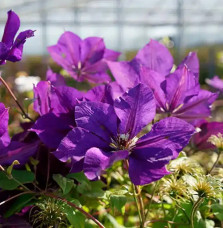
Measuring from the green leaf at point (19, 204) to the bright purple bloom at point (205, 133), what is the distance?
0.27 metres

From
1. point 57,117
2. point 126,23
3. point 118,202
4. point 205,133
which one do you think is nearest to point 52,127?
point 57,117

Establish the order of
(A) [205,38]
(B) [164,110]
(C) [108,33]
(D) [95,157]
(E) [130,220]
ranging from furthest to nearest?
1. (A) [205,38]
2. (C) [108,33]
3. (E) [130,220]
4. (B) [164,110]
5. (D) [95,157]

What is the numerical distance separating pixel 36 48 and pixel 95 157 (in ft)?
34.5

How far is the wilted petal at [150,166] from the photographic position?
0.46 metres

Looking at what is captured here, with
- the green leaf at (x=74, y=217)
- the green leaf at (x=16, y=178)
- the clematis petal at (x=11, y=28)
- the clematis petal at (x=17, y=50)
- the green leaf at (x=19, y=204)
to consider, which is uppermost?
the clematis petal at (x=11, y=28)

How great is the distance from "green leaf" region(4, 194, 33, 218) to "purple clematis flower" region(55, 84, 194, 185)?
3.3 inches

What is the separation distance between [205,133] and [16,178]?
0.94 feet

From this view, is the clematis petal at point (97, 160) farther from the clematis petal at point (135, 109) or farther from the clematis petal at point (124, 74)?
the clematis petal at point (124, 74)

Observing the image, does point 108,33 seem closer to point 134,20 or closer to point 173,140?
point 134,20

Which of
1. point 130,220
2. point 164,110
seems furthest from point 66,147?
point 130,220

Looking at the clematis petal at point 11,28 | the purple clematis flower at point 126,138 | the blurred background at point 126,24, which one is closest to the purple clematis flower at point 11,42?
the clematis petal at point 11,28

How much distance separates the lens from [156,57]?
0.66 meters

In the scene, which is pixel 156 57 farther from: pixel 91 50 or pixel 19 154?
pixel 19 154

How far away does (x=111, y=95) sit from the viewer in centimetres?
54
